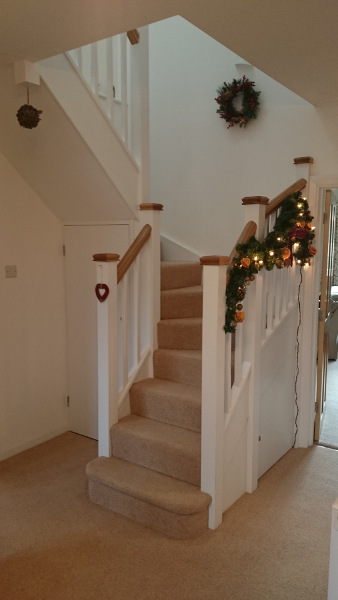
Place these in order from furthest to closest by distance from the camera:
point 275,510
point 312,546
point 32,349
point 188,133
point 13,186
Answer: point 188,133 → point 32,349 → point 13,186 → point 275,510 → point 312,546

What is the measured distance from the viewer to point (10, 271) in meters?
3.44

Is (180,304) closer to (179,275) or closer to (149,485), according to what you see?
(179,275)

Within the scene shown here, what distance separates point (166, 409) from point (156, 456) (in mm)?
317

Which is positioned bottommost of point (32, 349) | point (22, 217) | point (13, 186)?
point (32, 349)

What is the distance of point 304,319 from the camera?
3584 mm

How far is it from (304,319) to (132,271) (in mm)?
1364

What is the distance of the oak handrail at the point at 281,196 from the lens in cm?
304

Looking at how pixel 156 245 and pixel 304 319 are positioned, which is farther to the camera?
pixel 304 319

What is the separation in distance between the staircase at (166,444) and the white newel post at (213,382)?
0.24ft

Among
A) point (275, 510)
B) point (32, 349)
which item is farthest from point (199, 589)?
point (32, 349)

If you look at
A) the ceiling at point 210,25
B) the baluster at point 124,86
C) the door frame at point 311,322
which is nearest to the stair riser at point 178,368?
the door frame at point 311,322

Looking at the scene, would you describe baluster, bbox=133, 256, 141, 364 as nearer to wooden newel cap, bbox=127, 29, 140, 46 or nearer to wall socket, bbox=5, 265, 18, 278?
wall socket, bbox=5, 265, 18, 278

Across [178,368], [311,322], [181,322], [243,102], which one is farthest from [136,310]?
[243,102]

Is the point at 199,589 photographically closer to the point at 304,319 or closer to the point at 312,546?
the point at 312,546
